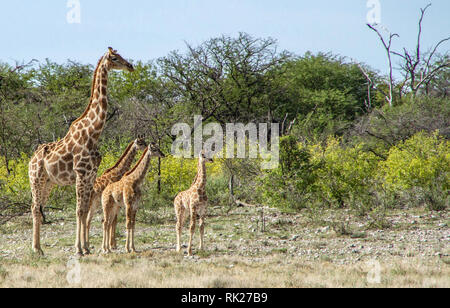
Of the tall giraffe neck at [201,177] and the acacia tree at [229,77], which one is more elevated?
the acacia tree at [229,77]

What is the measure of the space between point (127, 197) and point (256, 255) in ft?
8.06

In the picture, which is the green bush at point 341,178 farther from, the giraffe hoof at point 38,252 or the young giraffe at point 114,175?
the giraffe hoof at point 38,252

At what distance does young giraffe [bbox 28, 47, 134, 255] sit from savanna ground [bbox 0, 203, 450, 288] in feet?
2.52

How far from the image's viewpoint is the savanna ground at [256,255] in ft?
23.2

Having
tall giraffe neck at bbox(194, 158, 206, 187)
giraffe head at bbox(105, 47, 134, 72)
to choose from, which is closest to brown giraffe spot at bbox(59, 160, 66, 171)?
giraffe head at bbox(105, 47, 134, 72)

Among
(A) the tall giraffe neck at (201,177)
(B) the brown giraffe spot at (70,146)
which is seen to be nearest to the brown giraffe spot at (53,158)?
(B) the brown giraffe spot at (70,146)


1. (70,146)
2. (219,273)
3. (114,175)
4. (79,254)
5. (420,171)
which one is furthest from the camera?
(420,171)

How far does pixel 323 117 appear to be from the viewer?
3259cm

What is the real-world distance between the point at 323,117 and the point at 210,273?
85.5ft

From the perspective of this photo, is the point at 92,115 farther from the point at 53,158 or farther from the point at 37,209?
the point at 37,209

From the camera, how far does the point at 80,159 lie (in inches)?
362

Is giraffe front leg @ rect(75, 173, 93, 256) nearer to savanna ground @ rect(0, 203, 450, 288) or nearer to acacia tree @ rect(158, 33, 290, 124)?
savanna ground @ rect(0, 203, 450, 288)

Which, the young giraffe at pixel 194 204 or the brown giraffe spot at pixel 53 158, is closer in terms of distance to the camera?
the brown giraffe spot at pixel 53 158

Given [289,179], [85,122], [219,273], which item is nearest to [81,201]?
[85,122]
